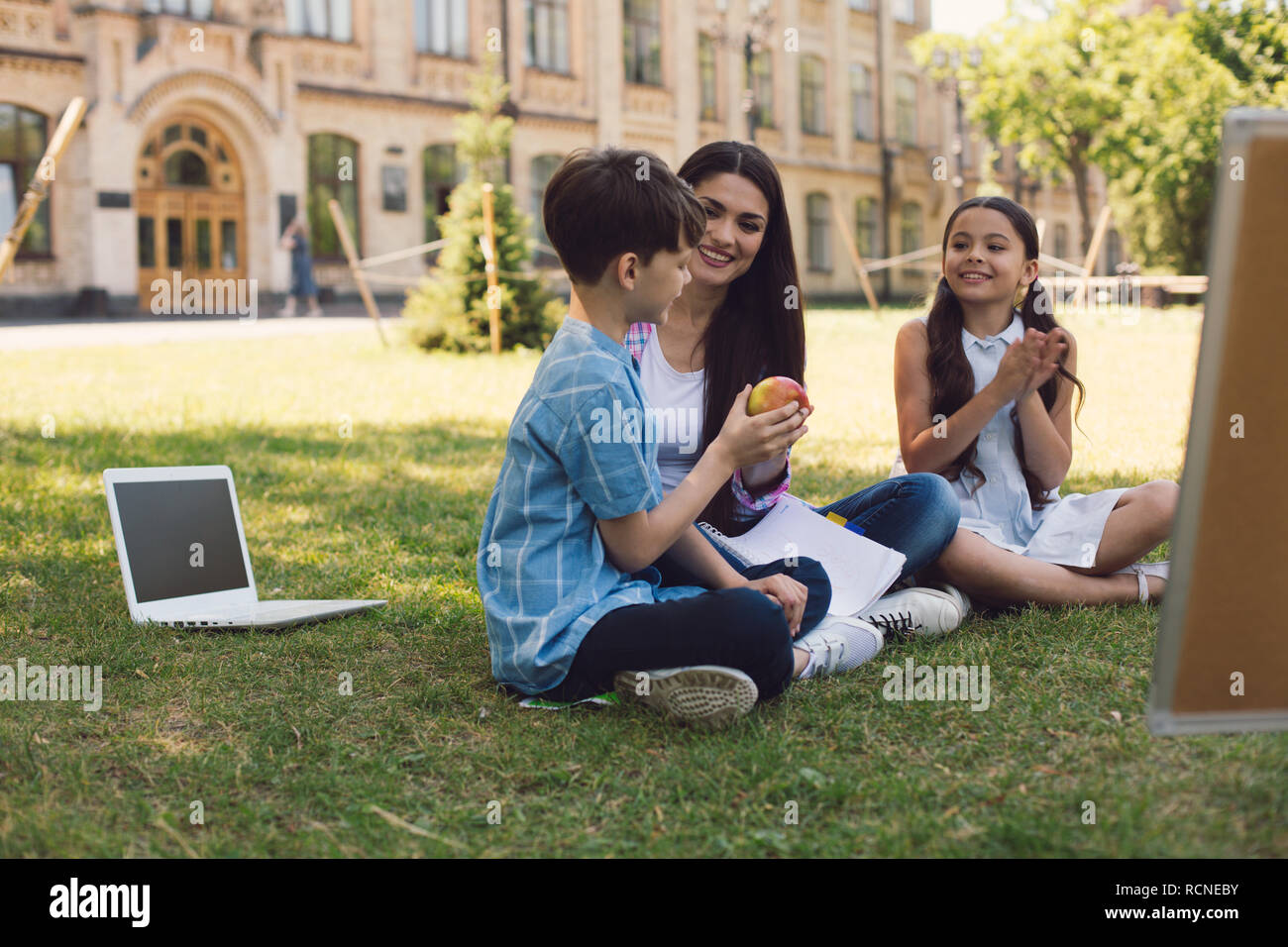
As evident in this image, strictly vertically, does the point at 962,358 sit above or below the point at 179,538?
above

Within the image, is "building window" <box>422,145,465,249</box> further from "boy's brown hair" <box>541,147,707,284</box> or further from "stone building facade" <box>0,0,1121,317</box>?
"boy's brown hair" <box>541,147,707,284</box>

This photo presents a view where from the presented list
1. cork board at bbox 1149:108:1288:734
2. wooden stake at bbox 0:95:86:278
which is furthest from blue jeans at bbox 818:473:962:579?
wooden stake at bbox 0:95:86:278

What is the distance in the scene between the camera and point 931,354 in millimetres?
3924

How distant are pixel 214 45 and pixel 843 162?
66.5 feet

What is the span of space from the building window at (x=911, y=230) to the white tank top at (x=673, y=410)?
1466 inches

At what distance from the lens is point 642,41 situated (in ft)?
103

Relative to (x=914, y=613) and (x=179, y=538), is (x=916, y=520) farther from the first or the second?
(x=179, y=538)

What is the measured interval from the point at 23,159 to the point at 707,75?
1800 centimetres

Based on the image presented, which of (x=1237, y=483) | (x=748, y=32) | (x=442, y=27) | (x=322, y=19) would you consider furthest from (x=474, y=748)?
(x=748, y=32)

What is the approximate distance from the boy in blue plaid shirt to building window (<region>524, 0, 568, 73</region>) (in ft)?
89.5

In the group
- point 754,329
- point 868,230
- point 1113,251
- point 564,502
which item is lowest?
point 564,502

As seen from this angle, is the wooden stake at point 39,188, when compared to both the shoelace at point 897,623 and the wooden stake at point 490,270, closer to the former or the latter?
the shoelace at point 897,623

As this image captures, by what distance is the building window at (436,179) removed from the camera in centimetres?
2678
